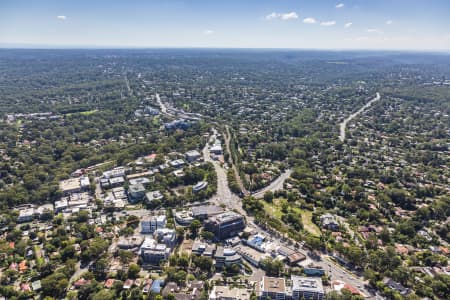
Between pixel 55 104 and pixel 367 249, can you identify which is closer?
pixel 367 249

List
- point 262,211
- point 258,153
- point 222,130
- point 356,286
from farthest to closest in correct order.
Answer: point 222,130, point 258,153, point 262,211, point 356,286

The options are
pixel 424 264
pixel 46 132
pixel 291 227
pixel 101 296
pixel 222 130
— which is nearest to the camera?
pixel 101 296

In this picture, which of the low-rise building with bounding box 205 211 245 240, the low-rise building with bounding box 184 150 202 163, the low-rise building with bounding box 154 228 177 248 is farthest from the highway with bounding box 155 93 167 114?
the low-rise building with bounding box 154 228 177 248

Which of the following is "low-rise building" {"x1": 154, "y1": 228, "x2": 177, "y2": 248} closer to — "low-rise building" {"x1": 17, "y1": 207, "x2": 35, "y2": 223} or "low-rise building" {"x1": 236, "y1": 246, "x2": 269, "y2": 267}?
"low-rise building" {"x1": 236, "y1": 246, "x2": 269, "y2": 267}

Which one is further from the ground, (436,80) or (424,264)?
(436,80)

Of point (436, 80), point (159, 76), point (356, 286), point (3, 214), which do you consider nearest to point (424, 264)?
point (356, 286)

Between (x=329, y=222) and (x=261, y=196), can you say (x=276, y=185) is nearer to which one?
(x=261, y=196)

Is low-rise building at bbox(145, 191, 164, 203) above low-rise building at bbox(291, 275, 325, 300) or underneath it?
above

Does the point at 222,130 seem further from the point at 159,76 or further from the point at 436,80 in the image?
the point at 436,80
